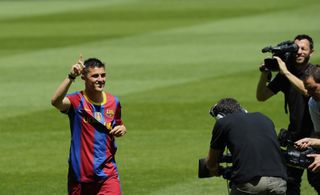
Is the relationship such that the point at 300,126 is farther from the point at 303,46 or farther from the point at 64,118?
the point at 64,118

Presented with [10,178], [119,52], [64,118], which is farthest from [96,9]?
[10,178]

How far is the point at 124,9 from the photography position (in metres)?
43.6

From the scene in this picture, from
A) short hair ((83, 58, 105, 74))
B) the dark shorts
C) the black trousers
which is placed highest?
short hair ((83, 58, 105, 74))

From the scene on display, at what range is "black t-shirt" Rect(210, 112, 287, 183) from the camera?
388 inches

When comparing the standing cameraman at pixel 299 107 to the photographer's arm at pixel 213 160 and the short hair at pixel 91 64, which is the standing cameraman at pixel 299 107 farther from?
the photographer's arm at pixel 213 160

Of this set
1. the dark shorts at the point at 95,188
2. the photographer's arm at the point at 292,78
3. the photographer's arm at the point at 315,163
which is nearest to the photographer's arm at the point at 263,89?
the photographer's arm at the point at 292,78

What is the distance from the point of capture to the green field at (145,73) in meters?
16.0

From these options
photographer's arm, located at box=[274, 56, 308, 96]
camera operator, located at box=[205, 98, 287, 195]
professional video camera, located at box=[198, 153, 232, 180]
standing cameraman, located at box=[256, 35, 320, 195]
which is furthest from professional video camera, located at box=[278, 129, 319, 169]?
standing cameraman, located at box=[256, 35, 320, 195]

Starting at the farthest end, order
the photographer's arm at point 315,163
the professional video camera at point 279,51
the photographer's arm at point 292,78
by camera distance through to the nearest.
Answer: the professional video camera at point 279,51 → the photographer's arm at point 292,78 → the photographer's arm at point 315,163

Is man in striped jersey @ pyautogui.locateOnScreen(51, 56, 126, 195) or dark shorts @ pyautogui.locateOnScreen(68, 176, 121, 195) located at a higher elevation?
man in striped jersey @ pyautogui.locateOnScreen(51, 56, 126, 195)

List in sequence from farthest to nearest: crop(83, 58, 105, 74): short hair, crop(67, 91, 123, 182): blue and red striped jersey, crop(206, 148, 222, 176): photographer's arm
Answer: crop(83, 58, 105, 74): short hair
crop(67, 91, 123, 182): blue and red striped jersey
crop(206, 148, 222, 176): photographer's arm

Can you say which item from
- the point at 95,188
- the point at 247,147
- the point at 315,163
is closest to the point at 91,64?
the point at 95,188

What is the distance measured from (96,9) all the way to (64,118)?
24.2m

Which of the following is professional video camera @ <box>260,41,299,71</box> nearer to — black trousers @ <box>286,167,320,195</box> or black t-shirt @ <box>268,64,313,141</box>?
black t-shirt @ <box>268,64,313,141</box>
